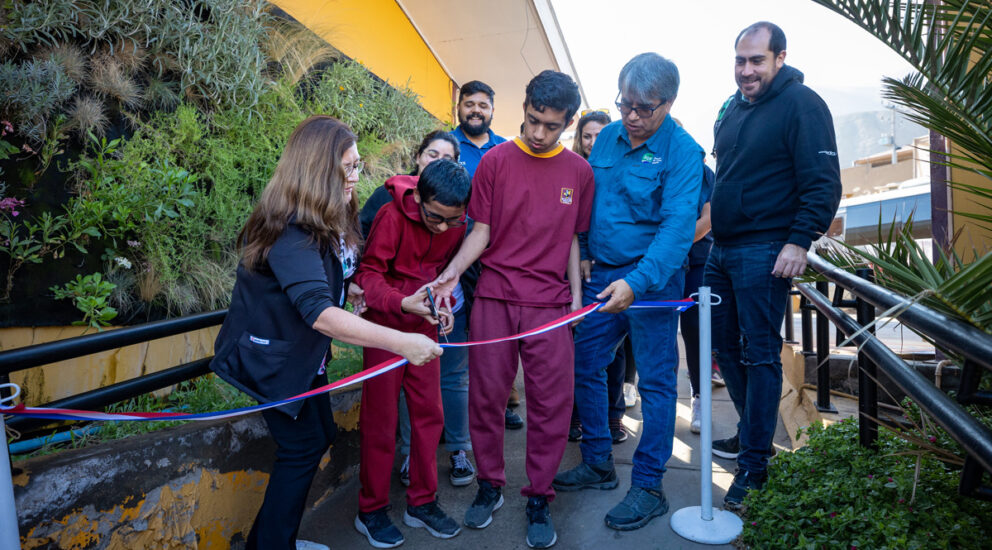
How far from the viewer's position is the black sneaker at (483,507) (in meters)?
2.94

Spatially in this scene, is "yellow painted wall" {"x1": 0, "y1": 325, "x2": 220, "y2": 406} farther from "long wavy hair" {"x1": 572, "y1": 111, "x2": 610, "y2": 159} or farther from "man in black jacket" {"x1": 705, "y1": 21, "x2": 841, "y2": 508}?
"man in black jacket" {"x1": 705, "y1": 21, "x2": 841, "y2": 508}

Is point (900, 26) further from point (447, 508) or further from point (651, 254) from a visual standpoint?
point (447, 508)

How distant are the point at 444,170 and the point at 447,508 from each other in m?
1.73

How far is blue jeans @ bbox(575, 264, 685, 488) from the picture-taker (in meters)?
3.00

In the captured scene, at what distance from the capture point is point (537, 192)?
117 inches

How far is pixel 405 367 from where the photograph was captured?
297 cm

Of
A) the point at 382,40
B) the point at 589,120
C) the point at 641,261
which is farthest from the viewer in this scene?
the point at 382,40

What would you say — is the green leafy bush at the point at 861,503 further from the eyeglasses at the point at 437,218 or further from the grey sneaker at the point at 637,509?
the eyeglasses at the point at 437,218

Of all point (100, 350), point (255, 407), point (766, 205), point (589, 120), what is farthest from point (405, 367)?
point (589, 120)

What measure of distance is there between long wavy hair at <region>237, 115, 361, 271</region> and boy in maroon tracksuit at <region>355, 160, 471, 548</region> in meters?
0.38

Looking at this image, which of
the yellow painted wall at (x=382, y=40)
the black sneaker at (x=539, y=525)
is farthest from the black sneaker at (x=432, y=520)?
the yellow painted wall at (x=382, y=40)

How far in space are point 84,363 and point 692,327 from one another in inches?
142

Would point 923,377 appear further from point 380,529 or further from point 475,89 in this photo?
point 475,89

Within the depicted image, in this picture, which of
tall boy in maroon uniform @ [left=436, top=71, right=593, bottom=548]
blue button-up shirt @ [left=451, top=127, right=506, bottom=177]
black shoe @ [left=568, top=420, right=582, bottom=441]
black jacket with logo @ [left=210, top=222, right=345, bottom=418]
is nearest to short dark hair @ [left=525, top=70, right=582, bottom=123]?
tall boy in maroon uniform @ [left=436, top=71, right=593, bottom=548]
